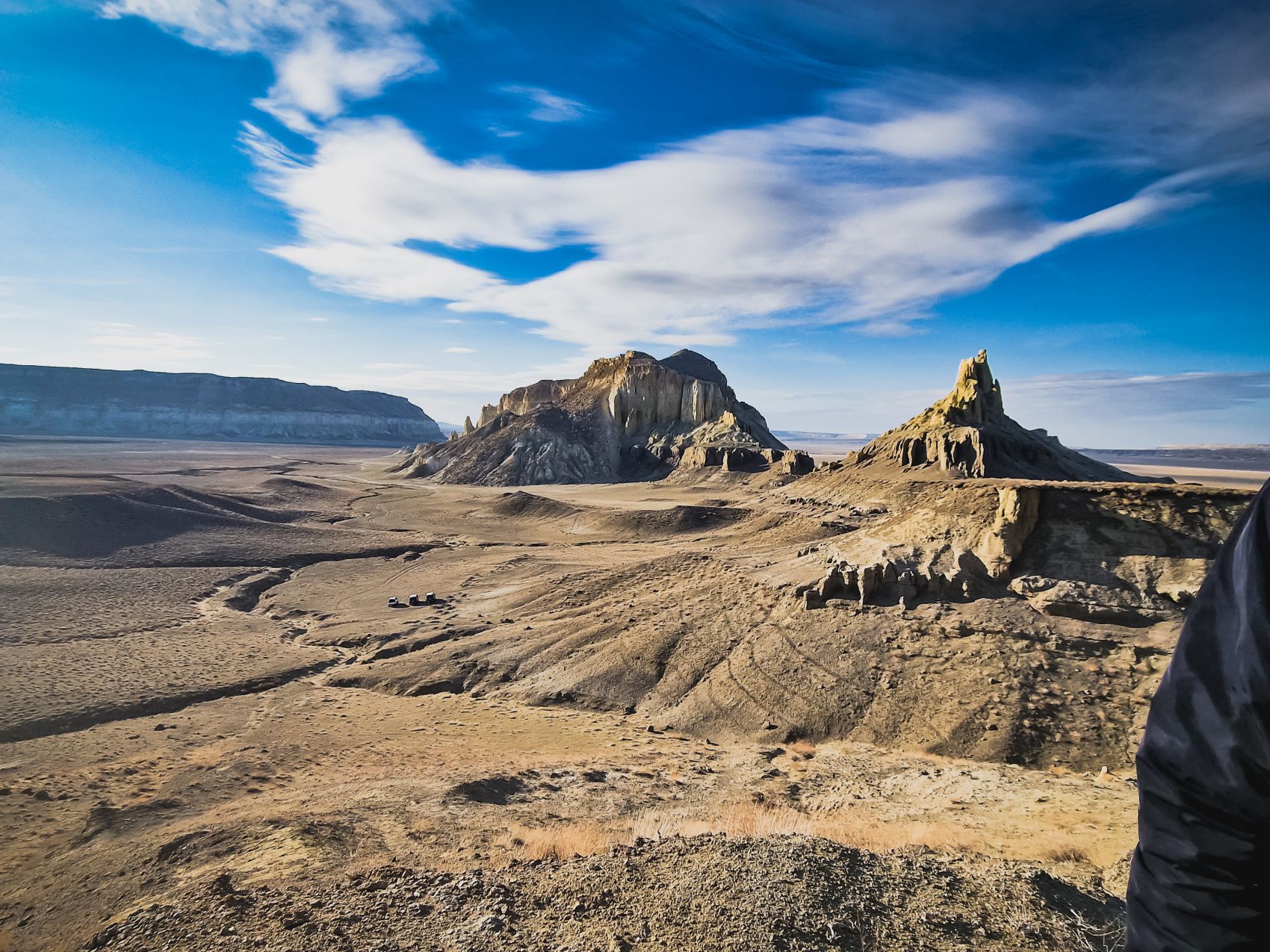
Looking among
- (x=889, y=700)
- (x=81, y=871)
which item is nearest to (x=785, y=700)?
(x=889, y=700)

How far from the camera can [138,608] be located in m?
23.3

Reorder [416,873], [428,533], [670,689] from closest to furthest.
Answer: [416,873], [670,689], [428,533]

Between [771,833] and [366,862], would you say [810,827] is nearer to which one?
[771,833]

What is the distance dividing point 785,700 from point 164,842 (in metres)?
11.1

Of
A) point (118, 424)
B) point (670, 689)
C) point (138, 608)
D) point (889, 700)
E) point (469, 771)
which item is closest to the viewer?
point (469, 771)

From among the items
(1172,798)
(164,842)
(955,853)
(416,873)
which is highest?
(1172,798)

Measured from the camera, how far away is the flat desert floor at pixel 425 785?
5.61m

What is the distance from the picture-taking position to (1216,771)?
1.14 meters

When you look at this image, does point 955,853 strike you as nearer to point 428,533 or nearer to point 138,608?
point 138,608

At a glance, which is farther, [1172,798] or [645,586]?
[645,586]

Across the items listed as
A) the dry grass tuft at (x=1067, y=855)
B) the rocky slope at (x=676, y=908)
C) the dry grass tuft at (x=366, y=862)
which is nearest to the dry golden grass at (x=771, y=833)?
the dry grass tuft at (x=1067, y=855)

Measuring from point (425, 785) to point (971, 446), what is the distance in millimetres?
31678

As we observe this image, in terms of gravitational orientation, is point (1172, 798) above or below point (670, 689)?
above

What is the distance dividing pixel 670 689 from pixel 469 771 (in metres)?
5.72
